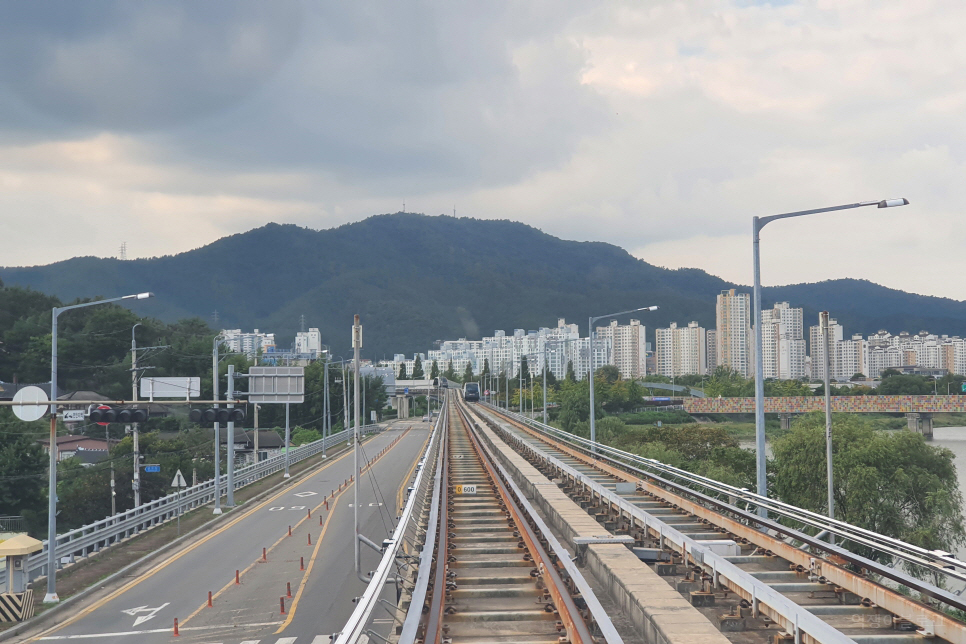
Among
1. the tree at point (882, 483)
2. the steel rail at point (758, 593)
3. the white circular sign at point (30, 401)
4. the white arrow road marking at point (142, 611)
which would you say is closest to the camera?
the steel rail at point (758, 593)

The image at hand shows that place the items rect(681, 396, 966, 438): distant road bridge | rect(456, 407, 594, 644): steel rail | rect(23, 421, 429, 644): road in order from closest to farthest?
rect(456, 407, 594, 644): steel rail, rect(23, 421, 429, 644): road, rect(681, 396, 966, 438): distant road bridge

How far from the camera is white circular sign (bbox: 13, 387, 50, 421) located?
2405cm

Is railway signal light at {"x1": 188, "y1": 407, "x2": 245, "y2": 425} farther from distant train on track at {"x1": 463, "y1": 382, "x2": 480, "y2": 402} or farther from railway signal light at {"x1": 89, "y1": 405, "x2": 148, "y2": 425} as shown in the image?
distant train on track at {"x1": 463, "y1": 382, "x2": 480, "y2": 402}

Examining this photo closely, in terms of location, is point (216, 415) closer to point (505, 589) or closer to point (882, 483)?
point (505, 589)

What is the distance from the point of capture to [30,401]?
24422mm

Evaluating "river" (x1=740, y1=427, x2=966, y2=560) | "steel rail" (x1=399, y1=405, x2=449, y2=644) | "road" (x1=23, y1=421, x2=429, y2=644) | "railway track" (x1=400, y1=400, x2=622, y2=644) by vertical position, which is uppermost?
"steel rail" (x1=399, y1=405, x2=449, y2=644)

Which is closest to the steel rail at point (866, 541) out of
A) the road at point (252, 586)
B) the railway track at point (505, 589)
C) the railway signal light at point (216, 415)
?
the railway track at point (505, 589)

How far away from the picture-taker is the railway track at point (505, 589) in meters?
9.54

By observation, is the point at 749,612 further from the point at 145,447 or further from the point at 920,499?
the point at 145,447

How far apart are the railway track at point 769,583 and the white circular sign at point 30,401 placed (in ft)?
54.2

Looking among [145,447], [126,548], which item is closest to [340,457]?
[145,447]

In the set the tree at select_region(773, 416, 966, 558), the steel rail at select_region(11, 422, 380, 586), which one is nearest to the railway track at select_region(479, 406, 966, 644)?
the steel rail at select_region(11, 422, 380, 586)

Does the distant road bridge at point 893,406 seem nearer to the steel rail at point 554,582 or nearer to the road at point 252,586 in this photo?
the road at point 252,586

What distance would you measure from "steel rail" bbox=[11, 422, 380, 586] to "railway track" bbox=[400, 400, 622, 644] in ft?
53.2
